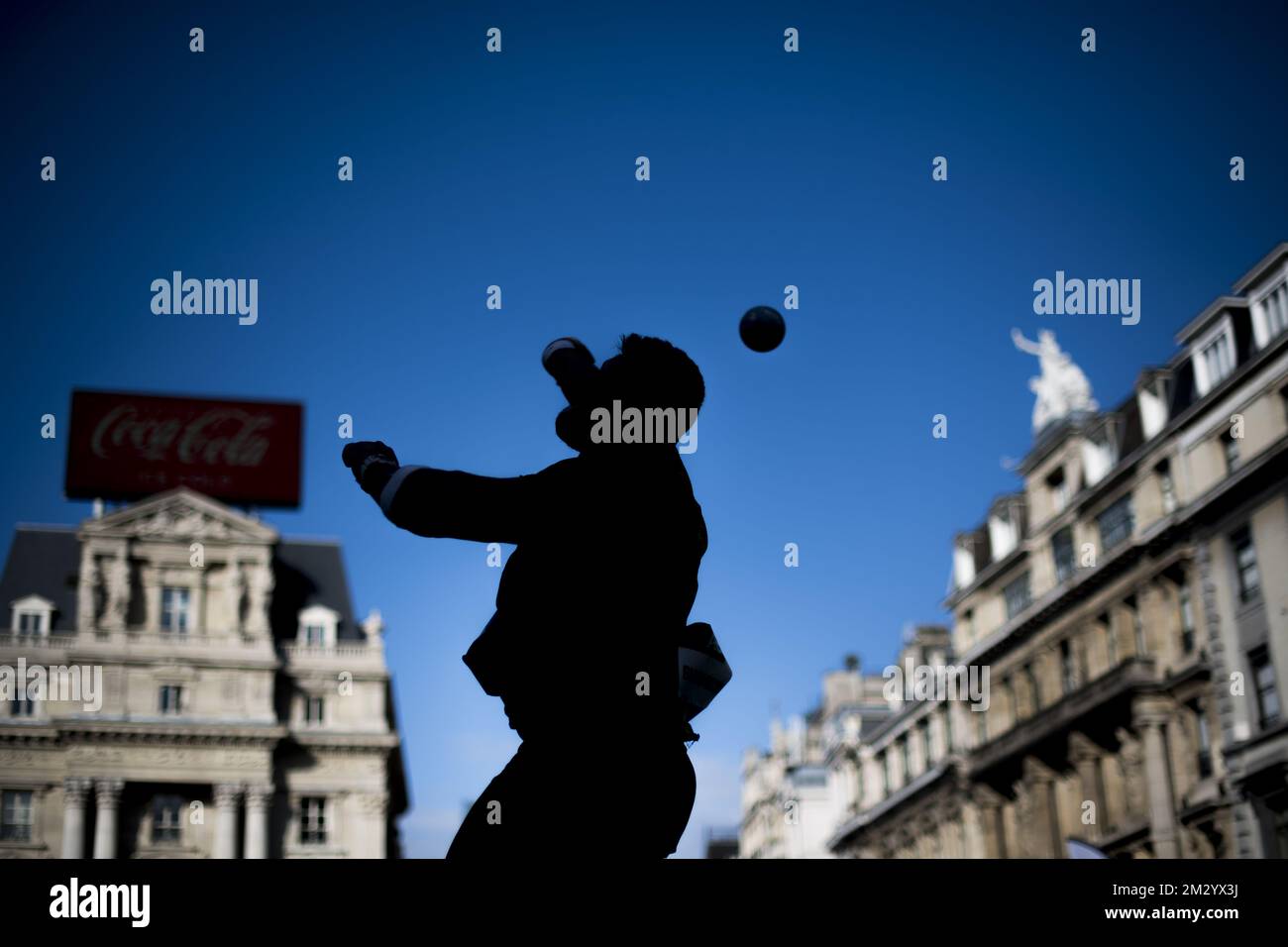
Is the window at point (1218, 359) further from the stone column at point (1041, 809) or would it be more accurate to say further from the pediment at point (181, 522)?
the pediment at point (181, 522)

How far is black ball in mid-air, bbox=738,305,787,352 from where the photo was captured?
5375mm

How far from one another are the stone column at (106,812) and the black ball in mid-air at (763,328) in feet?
187

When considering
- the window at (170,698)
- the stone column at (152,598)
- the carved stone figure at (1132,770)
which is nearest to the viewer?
the carved stone figure at (1132,770)

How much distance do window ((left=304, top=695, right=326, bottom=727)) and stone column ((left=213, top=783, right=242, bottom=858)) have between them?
14.8 ft

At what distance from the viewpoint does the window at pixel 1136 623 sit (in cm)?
4944

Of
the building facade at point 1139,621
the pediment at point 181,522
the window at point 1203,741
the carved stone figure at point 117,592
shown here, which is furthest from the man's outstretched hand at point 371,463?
the pediment at point 181,522

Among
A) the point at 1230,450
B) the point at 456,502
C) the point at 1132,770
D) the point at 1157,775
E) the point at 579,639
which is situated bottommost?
the point at 579,639

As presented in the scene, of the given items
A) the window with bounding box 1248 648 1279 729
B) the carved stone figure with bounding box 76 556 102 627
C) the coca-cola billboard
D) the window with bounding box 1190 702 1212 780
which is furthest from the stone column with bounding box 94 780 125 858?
the window with bounding box 1248 648 1279 729

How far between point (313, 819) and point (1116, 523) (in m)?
33.9

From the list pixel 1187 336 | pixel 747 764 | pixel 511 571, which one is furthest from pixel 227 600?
pixel 511 571

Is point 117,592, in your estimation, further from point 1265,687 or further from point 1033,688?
point 1265,687

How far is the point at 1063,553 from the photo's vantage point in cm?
5578

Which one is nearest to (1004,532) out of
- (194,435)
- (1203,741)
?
(1203,741)
